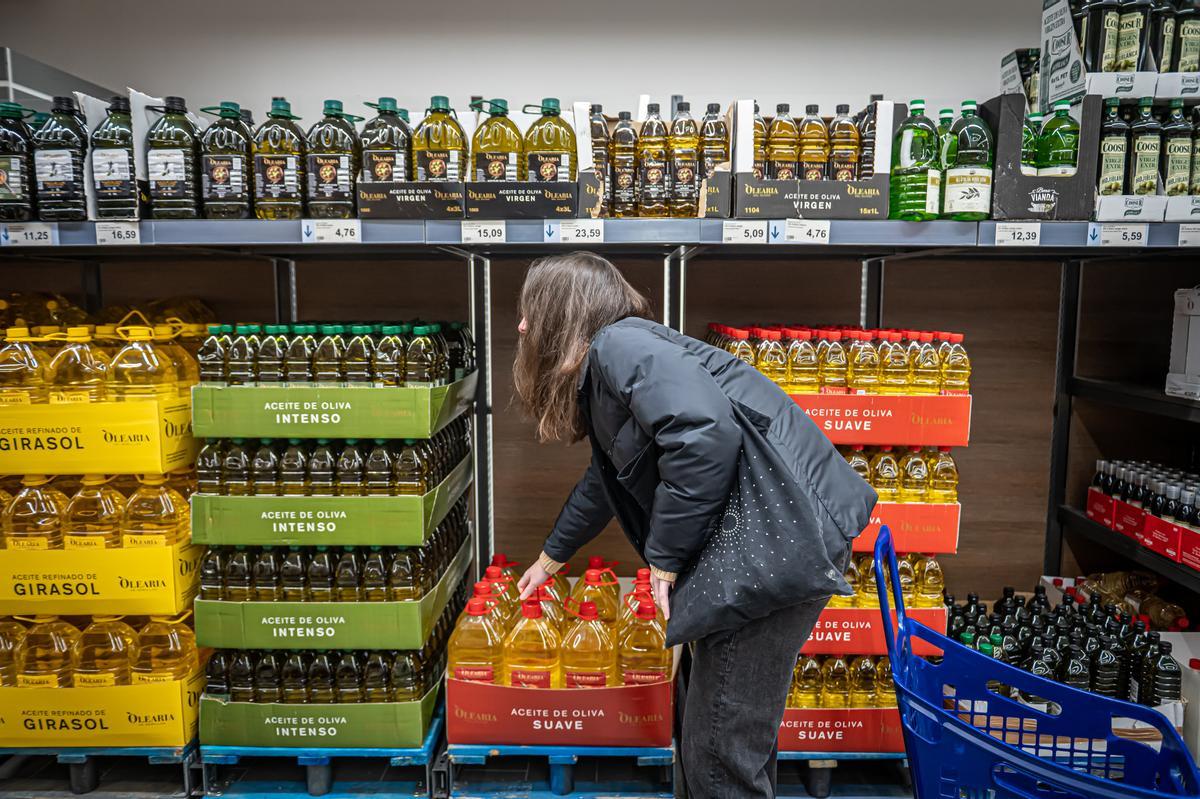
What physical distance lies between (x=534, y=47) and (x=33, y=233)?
2.16 m

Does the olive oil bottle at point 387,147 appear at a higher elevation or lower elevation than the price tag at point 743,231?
higher

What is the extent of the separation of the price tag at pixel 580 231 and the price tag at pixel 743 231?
40cm

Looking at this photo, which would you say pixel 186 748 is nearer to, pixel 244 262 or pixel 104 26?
pixel 244 262

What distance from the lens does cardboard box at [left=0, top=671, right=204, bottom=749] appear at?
2488 mm

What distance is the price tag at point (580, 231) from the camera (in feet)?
7.69

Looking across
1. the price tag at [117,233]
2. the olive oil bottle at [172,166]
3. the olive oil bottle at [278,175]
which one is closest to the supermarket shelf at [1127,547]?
the olive oil bottle at [278,175]

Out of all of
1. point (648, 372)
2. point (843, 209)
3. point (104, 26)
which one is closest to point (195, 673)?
point (648, 372)

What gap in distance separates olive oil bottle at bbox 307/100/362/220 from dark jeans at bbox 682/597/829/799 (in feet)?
5.79

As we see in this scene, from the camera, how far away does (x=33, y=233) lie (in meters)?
2.38

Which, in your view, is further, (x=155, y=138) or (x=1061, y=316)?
(x=1061, y=316)

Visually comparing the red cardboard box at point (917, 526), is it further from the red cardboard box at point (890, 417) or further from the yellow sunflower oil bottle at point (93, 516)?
the yellow sunflower oil bottle at point (93, 516)

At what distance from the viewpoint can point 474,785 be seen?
8.32ft

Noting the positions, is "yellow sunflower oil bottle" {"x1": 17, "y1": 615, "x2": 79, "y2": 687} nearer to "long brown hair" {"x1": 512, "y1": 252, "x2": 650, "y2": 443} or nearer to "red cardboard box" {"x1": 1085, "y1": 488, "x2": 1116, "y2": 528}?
"long brown hair" {"x1": 512, "y1": 252, "x2": 650, "y2": 443}

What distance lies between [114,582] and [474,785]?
141 centimetres
